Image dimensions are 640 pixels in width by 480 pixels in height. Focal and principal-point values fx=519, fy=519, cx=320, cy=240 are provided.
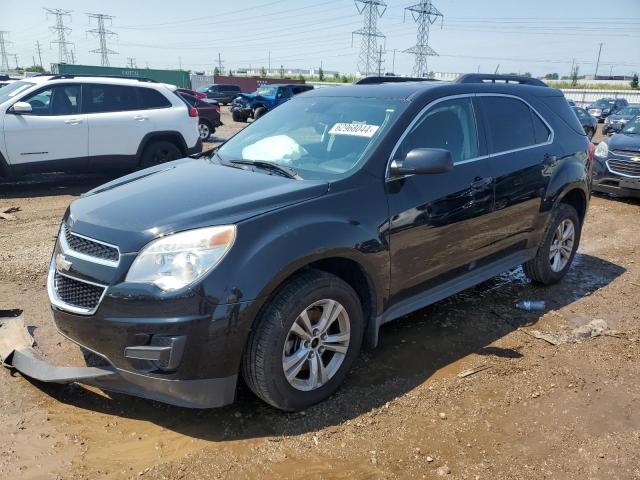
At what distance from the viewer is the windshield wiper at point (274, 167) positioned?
3.26 m

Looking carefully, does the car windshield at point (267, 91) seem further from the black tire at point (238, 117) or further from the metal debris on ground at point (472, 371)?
the metal debris on ground at point (472, 371)

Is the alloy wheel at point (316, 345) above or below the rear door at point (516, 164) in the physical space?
below

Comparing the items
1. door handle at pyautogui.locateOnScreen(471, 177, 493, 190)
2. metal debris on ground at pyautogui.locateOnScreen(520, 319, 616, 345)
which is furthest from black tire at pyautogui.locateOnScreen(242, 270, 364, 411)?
metal debris on ground at pyautogui.locateOnScreen(520, 319, 616, 345)

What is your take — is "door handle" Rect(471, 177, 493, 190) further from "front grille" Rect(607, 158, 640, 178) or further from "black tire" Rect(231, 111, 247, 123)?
"black tire" Rect(231, 111, 247, 123)

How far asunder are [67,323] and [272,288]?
3.70 feet

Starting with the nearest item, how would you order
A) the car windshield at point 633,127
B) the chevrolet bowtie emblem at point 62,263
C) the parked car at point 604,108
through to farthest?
the chevrolet bowtie emblem at point 62,263
the car windshield at point 633,127
the parked car at point 604,108

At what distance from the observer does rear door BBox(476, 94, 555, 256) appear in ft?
13.5

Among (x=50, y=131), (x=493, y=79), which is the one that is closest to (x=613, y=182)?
(x=493, y=79)

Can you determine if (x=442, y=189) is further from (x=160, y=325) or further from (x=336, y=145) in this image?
(x=160, y=325)

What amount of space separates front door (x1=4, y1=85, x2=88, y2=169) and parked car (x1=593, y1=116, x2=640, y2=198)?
9.13 m

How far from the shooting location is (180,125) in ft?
31.5

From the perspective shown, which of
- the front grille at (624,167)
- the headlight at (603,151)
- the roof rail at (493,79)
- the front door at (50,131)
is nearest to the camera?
the roof rail at (493,79)

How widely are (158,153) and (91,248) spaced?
724 centimetres

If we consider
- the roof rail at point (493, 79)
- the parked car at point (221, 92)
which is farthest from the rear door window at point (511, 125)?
the parked car at point (221, 92)
